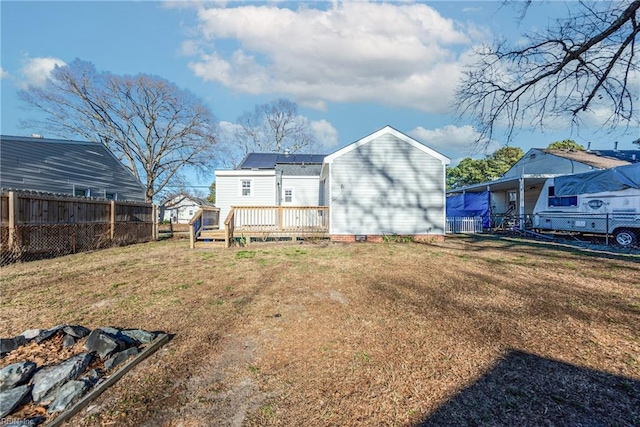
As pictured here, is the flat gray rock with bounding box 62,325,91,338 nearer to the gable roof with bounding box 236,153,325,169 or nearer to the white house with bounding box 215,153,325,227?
the white house with bounding box 215,153,325,227

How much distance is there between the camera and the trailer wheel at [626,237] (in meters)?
9.95

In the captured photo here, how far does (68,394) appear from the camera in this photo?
2.12 m

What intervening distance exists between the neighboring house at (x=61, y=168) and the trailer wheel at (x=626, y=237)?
71.7 ft

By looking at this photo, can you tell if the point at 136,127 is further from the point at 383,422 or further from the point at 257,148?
the point at 383,422

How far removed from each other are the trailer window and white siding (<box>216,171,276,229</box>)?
14.4m

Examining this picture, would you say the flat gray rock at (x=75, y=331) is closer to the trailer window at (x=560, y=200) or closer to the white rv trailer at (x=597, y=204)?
the white rv trailer at (x=597, y=204)

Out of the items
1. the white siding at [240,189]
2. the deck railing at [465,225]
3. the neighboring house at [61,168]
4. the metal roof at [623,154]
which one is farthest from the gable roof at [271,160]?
the metal roof at [623,154]

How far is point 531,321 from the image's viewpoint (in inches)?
141

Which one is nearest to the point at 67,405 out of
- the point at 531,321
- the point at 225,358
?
the point at 225,358

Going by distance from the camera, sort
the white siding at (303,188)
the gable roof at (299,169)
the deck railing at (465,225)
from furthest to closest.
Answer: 1. the gable roof at (299,169)
2. the white siding at (303,188)
3. the deck railing at (465,225)

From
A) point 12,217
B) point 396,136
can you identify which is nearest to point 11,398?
point 12,217

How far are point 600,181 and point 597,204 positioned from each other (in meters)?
0.92

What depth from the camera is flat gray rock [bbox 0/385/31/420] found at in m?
1.97

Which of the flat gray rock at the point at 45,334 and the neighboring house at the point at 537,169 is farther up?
the neighboring house at the point at 537,169
